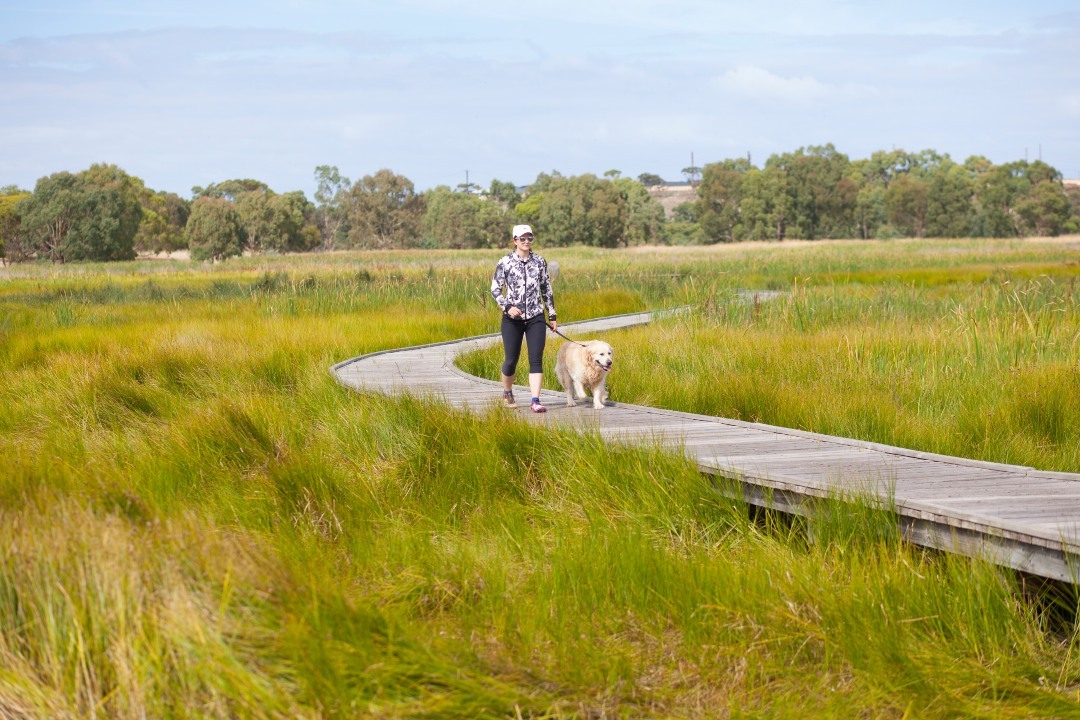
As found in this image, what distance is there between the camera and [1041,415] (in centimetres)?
683

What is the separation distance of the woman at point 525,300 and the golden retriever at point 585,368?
0.25 meters

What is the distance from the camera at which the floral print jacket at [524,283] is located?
7191 mm

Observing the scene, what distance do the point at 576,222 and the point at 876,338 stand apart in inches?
2802

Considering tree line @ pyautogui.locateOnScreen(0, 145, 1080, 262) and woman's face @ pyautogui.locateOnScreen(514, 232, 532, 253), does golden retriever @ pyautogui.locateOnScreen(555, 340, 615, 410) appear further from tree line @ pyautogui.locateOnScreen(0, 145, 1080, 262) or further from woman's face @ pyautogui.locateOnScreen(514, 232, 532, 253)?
tree line @ pyautogui.locateOnScreen(0, 145, 1080, 262)

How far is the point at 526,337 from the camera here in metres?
7.38

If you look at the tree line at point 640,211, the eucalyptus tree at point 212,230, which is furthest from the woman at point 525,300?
the tree line at point 640,211

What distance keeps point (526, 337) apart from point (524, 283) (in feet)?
1.39

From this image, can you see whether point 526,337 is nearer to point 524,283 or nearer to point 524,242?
point 524,283

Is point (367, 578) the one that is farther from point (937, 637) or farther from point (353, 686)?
point (937, 637)

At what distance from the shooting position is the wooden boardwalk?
392cm

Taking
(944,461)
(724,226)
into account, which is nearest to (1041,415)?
(944,461)

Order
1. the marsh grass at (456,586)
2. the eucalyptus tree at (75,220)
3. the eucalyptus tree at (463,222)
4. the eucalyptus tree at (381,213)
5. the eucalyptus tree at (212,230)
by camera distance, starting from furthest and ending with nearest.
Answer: the eucalyptus tree at (381,213), the eucalyptus tree at (463,222), the eucalyptus tree at (212,230), the eucalyptus tree at (75,220), the marsh grass at (456,586)

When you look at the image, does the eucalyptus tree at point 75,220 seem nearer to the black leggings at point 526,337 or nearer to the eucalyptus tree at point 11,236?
the eucalyptus tree at point 11,236

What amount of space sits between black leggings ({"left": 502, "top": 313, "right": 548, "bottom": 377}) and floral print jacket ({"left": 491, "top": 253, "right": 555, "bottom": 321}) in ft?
0.35
